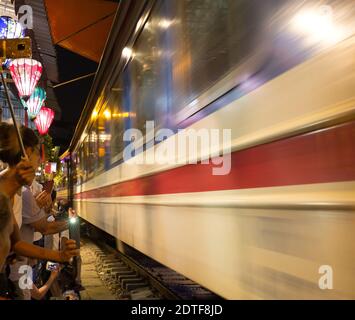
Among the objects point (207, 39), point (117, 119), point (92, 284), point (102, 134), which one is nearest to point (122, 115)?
point (117, 119)

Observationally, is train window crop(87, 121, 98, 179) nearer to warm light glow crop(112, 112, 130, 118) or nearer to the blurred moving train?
warm light glow crop(112, 112, 130, 118)

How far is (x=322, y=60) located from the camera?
162cm

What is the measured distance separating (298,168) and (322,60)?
0.39m

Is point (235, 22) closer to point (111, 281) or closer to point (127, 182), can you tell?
point (127, 182)

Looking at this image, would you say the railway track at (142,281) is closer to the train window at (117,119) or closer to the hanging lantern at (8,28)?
the train window at (117,119)

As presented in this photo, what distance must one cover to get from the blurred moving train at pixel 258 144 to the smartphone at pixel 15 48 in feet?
3.15

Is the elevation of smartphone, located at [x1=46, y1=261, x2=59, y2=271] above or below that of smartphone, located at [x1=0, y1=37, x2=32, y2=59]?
below

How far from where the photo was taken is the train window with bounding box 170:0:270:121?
7.26ft

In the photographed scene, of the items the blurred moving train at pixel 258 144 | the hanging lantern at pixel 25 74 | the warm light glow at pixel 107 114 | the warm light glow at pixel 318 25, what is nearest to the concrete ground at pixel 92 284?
the blurred moving train at pixel 258 144

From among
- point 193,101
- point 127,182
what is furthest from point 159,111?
point 127,182

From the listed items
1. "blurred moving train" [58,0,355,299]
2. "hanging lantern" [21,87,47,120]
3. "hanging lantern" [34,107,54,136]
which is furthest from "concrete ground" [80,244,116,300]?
A: "hanging lantern" [34,107,54,136]

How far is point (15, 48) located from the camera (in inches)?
96.2

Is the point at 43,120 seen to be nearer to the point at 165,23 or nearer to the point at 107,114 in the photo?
→ the point at 107,114

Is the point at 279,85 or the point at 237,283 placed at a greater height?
the point at 279,85
